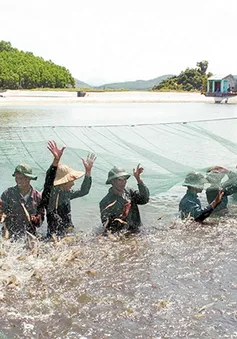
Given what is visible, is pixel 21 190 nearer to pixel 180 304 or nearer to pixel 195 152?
pixel 180 304

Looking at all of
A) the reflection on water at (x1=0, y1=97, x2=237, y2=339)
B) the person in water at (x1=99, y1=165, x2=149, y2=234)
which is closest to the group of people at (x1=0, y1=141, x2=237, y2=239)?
the person in water at (x1=99, y1=165, x2=149, y2=234)

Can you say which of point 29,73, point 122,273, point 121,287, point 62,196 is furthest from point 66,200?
point 29,73

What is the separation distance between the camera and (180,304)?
491 cm

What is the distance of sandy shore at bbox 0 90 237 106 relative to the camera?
184 ft

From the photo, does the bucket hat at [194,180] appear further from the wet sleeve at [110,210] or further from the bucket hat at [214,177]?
the wet sleeve at [110,210]

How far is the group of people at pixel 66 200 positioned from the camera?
6402 millimetres

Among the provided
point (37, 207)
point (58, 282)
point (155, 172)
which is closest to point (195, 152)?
point (155, 172)

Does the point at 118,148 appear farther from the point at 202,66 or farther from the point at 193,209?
the point at 202,66

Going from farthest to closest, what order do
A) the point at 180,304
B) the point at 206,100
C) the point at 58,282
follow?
1. the point at 206,100
2. the point at 58,282
3. the point at 180,304

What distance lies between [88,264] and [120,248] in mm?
769

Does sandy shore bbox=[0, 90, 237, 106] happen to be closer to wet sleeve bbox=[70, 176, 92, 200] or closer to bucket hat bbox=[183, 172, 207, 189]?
bucket hat bbox=[183, 172, 207, 189]

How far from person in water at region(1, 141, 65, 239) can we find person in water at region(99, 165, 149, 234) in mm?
940

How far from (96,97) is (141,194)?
58493 millimetres

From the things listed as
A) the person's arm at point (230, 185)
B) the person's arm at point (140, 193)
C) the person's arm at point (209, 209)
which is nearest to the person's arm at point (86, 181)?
the person's arm at point (140, 193)
